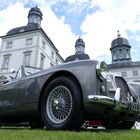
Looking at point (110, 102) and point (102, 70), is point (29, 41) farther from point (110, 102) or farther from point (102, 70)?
point (110, 102)

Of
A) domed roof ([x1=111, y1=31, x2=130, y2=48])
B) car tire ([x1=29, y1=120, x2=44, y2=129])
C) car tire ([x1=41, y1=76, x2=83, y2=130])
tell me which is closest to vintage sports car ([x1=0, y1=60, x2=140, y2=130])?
car tire ([x1=41, y1=76, x2=83, y2=130])

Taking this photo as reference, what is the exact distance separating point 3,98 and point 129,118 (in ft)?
8.53

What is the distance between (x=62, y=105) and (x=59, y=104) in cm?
7

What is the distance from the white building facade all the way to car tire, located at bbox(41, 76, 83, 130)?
105ft

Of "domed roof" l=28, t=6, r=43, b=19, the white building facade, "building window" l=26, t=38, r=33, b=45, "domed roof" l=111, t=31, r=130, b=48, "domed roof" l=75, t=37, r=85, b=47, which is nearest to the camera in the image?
the white building facade

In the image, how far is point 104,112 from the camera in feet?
11.0

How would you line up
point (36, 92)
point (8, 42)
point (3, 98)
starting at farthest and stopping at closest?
1. point (8, 42)
2. point (3, 98)
3. point (36, 92)

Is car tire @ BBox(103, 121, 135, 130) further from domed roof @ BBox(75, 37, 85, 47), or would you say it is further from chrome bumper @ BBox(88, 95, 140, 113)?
domed roof @ BBox(75, 37, 85, 47)

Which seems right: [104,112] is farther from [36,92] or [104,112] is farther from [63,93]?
[36,92]

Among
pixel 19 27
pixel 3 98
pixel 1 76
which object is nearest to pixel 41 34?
pixel 19 27

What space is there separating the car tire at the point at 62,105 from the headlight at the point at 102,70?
1.29 feet

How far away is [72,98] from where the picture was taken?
3.47 m

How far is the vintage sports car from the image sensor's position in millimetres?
3340

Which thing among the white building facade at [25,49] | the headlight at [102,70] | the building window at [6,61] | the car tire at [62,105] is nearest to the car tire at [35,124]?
the car tire at [62,105]
